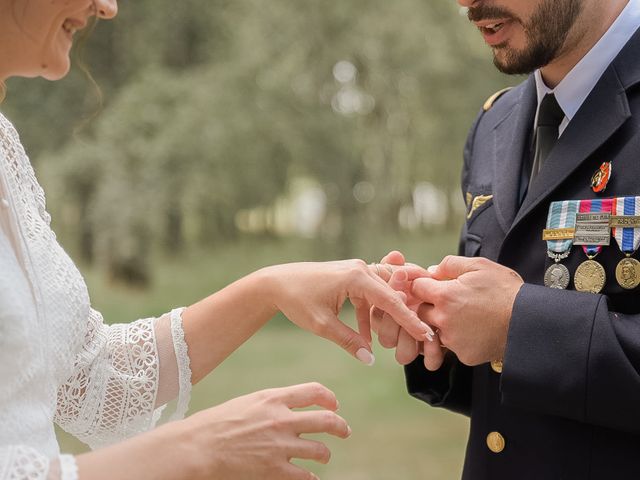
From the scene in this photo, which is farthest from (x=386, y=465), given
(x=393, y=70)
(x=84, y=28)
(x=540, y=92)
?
(x=84, y=28)

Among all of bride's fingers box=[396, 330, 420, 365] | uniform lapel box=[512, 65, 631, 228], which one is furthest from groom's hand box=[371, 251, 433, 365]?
uniform lapel box=[512, 65, 631, 228]

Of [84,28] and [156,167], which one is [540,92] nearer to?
[84,28]

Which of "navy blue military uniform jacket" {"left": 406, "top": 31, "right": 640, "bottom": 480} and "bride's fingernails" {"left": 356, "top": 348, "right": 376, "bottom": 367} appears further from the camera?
"bride's fingernails" {"left": 356, "top": 348, "right": 376, "bottom": 367}

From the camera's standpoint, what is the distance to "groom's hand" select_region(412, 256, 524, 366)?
4.06ft

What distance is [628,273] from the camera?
1.20 m

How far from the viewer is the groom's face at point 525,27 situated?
1353 mm

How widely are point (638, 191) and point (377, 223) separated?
4599 millimetres

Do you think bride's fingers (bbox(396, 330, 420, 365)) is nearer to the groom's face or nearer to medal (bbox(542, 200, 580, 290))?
medal (bbox(542, 200, 580, 290))

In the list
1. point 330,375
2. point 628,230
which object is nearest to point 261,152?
point 330,375

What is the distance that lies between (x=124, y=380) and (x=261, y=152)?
423cm

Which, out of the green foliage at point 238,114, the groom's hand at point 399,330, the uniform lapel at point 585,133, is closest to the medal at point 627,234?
the uniform lapel at point 585,133

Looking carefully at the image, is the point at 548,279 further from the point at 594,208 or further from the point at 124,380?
the point at 124,380

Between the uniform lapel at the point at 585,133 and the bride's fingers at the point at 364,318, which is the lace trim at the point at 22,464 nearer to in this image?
the bride's fingers at the point at 364,318

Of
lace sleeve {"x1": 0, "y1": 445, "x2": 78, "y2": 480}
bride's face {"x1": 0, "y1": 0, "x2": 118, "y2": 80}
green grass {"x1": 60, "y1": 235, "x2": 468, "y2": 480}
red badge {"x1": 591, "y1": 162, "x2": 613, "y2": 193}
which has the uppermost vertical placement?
bride's face {"x1": 0, "y1": 0, "x2": 118, "y2": 80}
